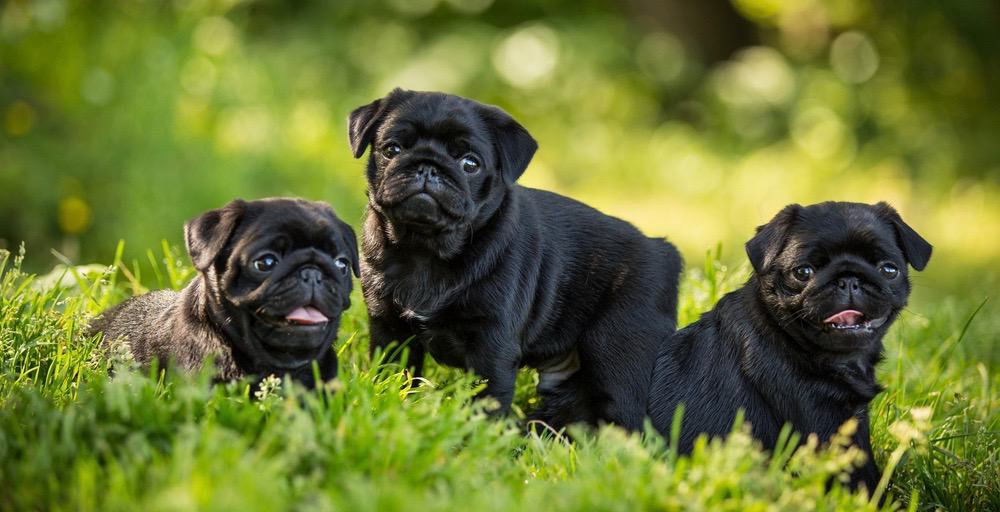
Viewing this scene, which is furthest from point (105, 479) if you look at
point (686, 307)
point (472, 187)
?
point (686, 307)

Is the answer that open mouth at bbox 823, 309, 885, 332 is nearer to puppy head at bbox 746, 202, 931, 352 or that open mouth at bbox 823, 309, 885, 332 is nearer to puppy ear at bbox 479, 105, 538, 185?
puppy head at bbox 746, 202, 931, 352

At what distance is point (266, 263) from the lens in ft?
14.8

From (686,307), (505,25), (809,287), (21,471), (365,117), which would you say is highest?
(505,25)

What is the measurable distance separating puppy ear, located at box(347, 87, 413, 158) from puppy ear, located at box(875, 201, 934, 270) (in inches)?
89.0

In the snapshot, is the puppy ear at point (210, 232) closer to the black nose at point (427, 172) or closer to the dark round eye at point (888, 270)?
the black nose at point (427, 172)

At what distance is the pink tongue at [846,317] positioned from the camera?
15.6 feet

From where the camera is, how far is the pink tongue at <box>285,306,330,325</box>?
4.47 metres

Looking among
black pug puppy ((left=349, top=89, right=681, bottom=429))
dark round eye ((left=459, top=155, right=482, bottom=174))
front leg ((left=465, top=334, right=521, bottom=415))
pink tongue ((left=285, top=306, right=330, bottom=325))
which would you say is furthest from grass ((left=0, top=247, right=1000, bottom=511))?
dark round eye ((left=459, top=155, right=482, bottom=174))

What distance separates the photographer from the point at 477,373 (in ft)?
17.2

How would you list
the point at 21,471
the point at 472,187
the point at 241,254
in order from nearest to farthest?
the point at 21,471, the point at 241,254, the point at 472,187

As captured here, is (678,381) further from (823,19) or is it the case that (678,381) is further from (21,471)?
(823,19)

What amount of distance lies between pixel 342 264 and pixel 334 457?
3.24ft

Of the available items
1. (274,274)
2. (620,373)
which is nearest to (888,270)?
(620,373)

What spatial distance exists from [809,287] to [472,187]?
5.04 feet
